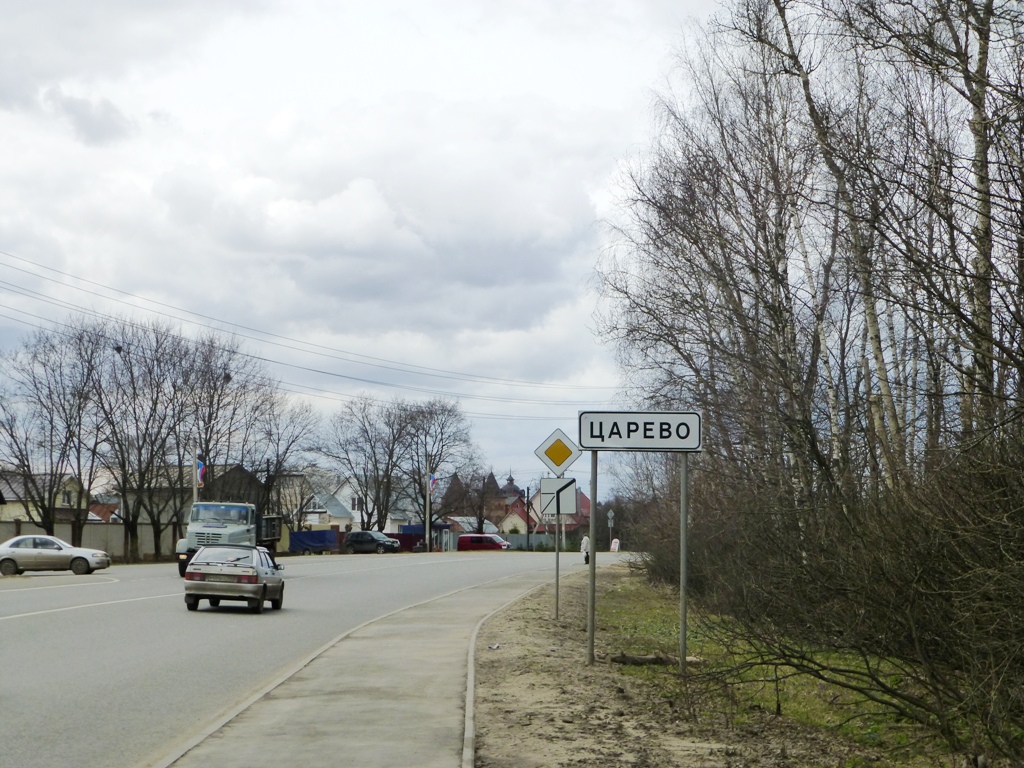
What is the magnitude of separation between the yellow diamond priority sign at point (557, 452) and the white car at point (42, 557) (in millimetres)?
26442

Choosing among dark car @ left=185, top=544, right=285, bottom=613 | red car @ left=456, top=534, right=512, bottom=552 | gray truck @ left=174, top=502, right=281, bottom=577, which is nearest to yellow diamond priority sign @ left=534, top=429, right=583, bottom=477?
dark car @ left=185, top=544, right=285, bottom=613

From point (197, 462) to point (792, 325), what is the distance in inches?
1728

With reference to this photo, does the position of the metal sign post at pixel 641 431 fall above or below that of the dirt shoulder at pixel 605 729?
above

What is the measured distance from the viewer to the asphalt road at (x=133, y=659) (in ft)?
29.5

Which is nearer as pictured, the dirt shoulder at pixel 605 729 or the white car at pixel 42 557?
the dirt shoulder at pixel 605 729

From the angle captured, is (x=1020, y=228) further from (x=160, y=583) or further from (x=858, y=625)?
(x=160, y=583)

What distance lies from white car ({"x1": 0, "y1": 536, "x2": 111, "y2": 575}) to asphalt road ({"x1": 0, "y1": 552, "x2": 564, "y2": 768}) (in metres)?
8.99

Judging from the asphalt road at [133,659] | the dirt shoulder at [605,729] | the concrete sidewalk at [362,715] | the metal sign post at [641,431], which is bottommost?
the asphalt road at [133,659]

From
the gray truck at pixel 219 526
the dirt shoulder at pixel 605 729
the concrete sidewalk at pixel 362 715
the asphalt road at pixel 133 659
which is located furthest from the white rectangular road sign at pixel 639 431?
the gray truck at pixel 219 526

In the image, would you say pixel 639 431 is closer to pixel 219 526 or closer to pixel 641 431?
pixel 641 431

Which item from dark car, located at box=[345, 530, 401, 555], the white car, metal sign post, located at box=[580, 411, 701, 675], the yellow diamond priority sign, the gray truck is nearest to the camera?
metal sign post, located at box=[580, 411, 701, 675]

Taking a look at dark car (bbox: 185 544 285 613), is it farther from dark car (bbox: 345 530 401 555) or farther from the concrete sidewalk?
dark car (bbox: 345 530 401 555)

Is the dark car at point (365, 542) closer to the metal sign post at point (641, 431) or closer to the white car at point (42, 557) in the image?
the white car at point (42, 557)

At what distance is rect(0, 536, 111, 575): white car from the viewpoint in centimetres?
3831
